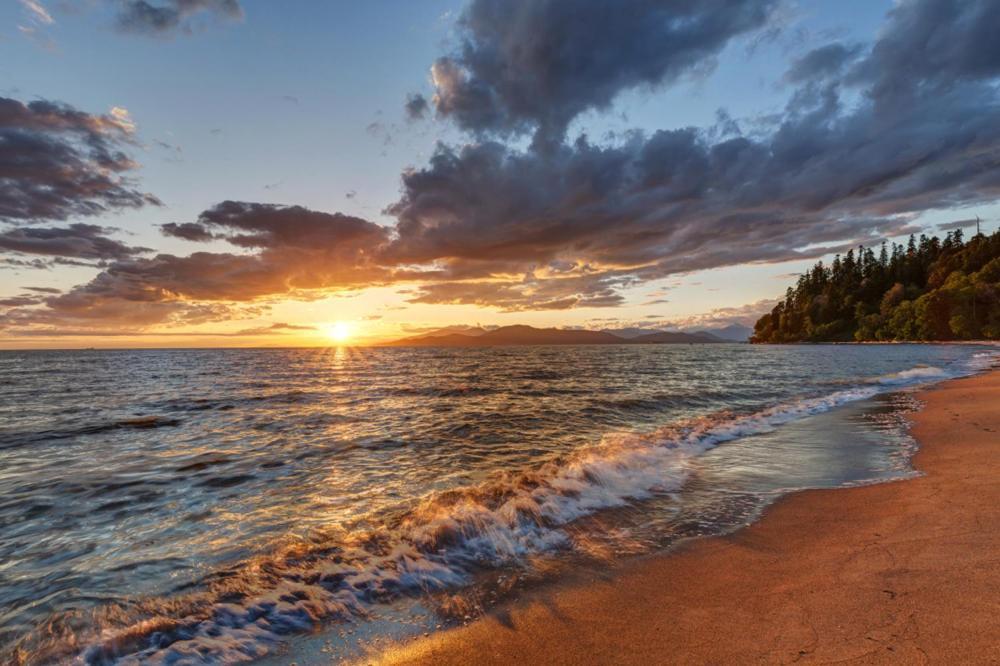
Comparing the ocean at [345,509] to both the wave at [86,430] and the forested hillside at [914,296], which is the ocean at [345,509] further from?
the forested hillside at [914,296]

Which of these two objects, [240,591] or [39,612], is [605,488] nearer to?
[240,591]

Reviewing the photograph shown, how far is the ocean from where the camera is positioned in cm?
541

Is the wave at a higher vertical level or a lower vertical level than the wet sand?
lower

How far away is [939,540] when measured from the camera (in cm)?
627

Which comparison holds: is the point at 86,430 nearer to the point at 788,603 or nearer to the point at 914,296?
the point at 788,603

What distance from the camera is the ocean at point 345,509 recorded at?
5406 mm

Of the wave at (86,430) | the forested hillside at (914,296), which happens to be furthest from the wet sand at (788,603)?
the forested hillside at (914,296)

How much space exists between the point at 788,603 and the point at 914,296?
207m

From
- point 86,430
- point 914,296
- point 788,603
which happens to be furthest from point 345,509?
point 914,296

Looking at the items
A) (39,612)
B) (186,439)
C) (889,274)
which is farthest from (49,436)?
(889,274)

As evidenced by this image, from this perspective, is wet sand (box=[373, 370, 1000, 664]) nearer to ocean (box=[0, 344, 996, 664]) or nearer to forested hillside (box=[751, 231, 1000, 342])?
ocean (box=[0, 344, 996, 664])

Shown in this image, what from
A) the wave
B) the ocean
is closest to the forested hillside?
the ocean

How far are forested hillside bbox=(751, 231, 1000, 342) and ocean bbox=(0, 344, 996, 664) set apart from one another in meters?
146

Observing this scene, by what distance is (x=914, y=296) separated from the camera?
6147 inches
